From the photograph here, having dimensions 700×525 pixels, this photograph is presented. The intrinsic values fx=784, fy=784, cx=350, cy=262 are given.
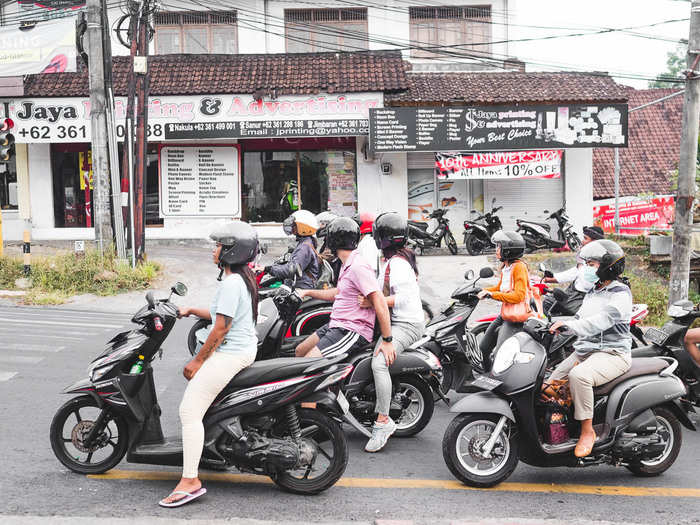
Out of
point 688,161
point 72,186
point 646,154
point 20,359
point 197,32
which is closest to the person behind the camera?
point 20,359

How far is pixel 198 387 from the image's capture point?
4.70 metres

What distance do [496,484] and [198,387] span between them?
2023 millimetres

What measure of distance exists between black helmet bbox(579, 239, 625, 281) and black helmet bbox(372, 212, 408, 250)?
136 cm

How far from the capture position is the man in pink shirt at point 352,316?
18.1 ft

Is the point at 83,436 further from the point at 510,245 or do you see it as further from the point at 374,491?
the point at 510,245

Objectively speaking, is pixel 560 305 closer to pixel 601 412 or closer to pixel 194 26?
pixel 601 412

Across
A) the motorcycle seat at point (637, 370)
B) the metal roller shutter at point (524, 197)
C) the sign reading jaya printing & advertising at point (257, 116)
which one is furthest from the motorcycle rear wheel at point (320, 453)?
the metal roller shutter at point (524, 197)

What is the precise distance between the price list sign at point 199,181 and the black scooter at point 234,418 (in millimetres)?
16019

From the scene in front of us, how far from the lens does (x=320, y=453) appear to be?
16.2 feet

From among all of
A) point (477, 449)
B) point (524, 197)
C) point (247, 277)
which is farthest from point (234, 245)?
point (524, 197)

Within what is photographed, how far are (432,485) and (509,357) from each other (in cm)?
100

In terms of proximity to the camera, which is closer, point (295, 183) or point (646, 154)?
point (295, 183)

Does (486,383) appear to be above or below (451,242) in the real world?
below

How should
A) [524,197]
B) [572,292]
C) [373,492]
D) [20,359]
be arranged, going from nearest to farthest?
[373,492] < [572,292] < [20,359] < [524,197]
